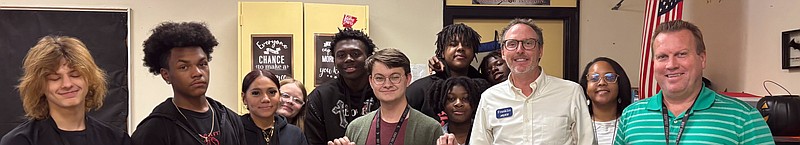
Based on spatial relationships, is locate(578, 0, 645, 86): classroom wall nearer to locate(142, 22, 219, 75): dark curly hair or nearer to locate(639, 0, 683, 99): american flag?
locate(639, 0, 683, 99): american flag

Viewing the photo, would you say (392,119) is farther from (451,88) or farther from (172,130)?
(172,130)

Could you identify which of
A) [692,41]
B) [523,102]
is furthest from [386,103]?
[692,41]

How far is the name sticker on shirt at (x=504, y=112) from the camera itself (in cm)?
230

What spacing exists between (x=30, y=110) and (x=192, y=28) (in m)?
0.59

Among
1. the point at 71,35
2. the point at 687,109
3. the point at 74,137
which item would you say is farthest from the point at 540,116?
the point at 71,35

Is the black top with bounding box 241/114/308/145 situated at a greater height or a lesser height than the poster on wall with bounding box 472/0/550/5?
lesser

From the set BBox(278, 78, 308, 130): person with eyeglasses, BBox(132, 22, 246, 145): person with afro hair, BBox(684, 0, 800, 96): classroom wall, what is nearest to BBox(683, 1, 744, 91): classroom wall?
BBox(684, 0, 800, 96): classroom wall

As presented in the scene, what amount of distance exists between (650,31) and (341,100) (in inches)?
94.1

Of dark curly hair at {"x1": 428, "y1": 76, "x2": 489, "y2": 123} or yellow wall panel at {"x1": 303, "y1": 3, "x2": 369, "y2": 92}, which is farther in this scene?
yellow wall panel at {"x1": 303, "y1": 3, "x2": 369, "y2": 92}

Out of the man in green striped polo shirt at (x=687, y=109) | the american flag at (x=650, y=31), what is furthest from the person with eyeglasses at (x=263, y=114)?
the american flag at (x=650, y=31)

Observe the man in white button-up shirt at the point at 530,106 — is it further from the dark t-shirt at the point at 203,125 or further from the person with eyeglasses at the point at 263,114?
the dark t-shirt at the point at 203,125

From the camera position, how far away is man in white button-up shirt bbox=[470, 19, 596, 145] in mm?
2236

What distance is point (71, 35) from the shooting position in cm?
490

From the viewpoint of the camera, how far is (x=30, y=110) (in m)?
2.01
